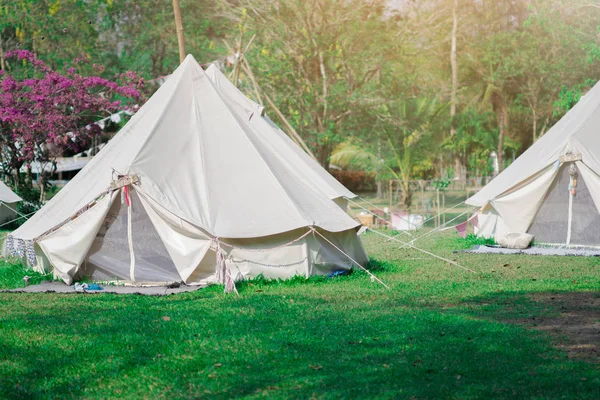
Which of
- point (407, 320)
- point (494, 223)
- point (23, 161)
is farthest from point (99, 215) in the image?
point (23, 161)

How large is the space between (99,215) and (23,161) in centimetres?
1382

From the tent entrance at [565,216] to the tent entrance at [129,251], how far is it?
805cm

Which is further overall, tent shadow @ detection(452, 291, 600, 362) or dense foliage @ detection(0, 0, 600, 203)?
dense foliage @ detection(0, 0, 600, 203)

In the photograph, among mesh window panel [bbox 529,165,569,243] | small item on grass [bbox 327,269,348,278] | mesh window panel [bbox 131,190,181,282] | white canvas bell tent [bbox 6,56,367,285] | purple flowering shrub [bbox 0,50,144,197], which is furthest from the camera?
purple flowering shrub [bbox 0,50,144,197]

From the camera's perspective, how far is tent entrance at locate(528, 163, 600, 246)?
1597 centimetres

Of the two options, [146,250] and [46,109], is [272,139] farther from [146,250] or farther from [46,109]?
[46,109]

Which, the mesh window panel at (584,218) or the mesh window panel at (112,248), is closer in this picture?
the mesh window panel at (112,248)

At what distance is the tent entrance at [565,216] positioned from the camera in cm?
1597

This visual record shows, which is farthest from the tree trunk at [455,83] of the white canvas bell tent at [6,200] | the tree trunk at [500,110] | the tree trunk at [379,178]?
the white canvas bell tent at [6,200]

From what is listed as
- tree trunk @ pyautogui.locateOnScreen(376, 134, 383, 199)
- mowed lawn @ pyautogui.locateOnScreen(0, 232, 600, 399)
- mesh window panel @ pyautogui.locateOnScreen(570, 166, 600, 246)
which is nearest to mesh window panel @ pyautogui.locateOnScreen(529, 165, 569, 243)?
mesh window panel @ pyautogui.locateOnScreen(570, 166, 600, 246)

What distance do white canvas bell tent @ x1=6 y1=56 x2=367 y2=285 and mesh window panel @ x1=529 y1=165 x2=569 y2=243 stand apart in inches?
208

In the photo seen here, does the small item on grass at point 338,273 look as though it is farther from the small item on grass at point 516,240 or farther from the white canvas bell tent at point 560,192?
the white canvas bell tent at point 560,192

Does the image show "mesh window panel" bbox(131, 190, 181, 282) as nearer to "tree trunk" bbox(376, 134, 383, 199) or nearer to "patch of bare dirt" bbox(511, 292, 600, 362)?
"patch of bare dirt" bbox(511, 292, 600, 362)

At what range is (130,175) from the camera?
11602mm
